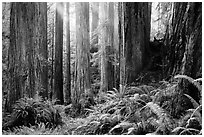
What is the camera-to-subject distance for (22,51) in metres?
6.70

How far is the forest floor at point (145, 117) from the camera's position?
440 cm

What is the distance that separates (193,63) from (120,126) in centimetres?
170

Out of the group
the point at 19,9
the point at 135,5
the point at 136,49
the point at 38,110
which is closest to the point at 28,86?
the point at 38,110

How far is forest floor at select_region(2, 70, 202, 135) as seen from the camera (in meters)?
4.40

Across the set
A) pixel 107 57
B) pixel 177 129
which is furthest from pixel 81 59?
pixel 177 129

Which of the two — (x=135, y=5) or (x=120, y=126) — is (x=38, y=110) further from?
(x=135, y=5)

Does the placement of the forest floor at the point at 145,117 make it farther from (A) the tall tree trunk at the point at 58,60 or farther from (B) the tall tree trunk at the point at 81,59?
(A) the tall tree trunk at the point at 58,60

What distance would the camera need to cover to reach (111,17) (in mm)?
11680

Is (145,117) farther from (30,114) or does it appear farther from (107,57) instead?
(107,57)

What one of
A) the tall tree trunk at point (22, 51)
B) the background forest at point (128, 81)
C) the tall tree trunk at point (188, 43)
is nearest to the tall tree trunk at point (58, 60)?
the background forest at point (128, 81)

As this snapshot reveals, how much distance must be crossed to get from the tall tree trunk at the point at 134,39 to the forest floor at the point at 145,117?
67cm

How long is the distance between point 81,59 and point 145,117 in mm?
4735

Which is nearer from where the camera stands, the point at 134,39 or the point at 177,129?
the point at 177,129

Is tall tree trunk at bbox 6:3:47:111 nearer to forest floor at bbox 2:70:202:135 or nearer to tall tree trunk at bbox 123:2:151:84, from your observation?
forest floor at bbox 2:70:202:135
